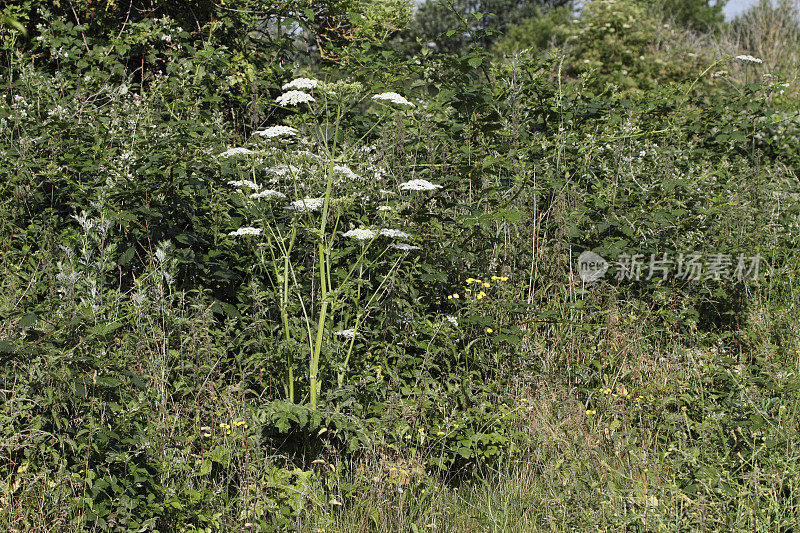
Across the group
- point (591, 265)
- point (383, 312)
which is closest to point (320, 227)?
point (383, 312)

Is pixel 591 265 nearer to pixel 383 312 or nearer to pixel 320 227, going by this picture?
pixel 383 312

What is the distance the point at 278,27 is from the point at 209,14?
1.87ft

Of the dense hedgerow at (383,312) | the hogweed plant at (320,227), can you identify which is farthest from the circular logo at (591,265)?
the hogweed plant at (320,227)

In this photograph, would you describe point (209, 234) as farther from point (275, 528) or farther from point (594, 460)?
point (594, 460)

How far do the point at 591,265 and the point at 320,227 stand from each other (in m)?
1.53

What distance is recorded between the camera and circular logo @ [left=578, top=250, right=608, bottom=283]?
11.2 ft

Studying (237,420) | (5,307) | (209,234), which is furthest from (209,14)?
(237,420)

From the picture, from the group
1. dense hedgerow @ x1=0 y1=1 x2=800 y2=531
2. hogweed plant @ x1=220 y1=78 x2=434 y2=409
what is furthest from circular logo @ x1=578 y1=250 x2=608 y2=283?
hogweed plant @ x1=220 y1=78 x2=434 y2=409

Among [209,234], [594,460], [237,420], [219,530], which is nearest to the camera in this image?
[219,530]

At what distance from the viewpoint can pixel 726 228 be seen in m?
3.84

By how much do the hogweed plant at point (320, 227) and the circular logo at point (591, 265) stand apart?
3.15ft

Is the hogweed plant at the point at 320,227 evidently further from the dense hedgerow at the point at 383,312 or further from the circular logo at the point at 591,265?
the circular logo at the point at 591,265

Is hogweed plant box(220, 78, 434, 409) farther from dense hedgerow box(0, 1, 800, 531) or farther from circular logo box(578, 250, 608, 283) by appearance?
circular logo box(578, 250, 608, 283)

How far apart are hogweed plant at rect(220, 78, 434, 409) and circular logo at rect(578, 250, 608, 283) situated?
961mm
